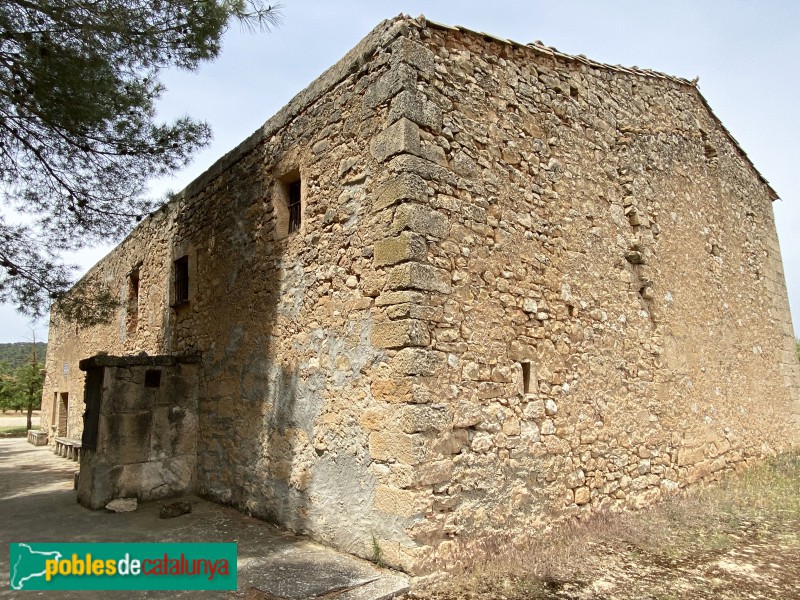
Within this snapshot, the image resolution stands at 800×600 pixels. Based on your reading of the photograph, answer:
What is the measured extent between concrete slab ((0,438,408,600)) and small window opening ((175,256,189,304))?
270cm

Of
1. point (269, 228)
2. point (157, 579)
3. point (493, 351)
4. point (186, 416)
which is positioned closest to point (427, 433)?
point (493, 351)

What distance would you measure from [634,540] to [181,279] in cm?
638

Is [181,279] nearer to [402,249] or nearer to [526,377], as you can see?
[402,249]

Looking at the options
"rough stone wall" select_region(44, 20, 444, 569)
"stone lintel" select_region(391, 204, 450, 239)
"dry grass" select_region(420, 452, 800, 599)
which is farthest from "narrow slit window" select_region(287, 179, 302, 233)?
"dry grass" select_region(420, 452, 800, 599)

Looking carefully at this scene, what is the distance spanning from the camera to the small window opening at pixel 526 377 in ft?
16.3

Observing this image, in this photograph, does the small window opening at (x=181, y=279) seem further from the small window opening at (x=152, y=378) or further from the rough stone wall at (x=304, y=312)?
the small window opening at (x=152, y=378)

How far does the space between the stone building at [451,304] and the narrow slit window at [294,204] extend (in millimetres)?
29

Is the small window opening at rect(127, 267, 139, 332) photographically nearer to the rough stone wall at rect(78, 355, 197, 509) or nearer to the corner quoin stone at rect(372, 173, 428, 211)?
the rough stone wall at rect(78, 355, 197, 509)

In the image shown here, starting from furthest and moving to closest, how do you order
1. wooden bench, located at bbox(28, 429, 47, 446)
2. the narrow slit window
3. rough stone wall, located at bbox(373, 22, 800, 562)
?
wooden bench, located at bbox(28, 429, 47, 446) → the narrow slit window → rough stone wall, located at bbox(373, 22, 800, 562)

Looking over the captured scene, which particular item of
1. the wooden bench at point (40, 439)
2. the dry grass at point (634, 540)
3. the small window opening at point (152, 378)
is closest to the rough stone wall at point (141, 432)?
the small window opening at point (152, 378)

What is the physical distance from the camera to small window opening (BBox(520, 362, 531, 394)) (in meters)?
4.95

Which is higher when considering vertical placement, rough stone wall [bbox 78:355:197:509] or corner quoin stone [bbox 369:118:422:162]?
corner quoin stone [bbox 369:118:422:162]

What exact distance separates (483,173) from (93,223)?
4.98 metres

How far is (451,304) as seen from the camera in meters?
4.42
